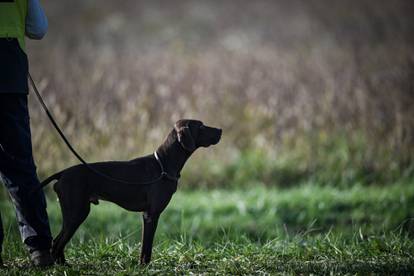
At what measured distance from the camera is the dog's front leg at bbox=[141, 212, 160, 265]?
4879 mm

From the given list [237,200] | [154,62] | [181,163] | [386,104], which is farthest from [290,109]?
[181,163]

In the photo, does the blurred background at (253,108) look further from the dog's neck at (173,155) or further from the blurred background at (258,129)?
the dog's neck at (173,155)

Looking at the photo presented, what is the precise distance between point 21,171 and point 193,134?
1187 mm

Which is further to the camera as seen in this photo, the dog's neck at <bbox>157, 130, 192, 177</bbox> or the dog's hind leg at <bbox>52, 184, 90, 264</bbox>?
the dog's neck at <bbox>157, 130, 192, 177</bbox>

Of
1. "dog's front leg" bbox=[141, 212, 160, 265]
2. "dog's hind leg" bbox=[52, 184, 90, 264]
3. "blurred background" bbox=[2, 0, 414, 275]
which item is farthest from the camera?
"blurred background" bbox=[2, 0, 414, 275]

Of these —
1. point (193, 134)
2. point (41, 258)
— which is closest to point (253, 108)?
point (193, 134)

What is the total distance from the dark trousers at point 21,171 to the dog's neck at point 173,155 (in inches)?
34.7

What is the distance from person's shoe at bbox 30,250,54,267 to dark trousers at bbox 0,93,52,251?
0.13 ft

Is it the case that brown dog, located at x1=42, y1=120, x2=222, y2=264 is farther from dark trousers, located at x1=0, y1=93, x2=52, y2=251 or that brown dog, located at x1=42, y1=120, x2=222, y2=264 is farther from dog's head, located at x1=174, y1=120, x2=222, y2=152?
dark trousers, located at x1=0, y1=93, x2=52, y2=251

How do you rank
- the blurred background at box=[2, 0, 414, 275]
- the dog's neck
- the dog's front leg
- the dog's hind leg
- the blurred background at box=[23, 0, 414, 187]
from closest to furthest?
the dog's hind leg, the dog's front leg, the dog's neck, the blurred background at box=[2, 0, 414, 275], the blurred background at box=[23, 0, 414, 187]

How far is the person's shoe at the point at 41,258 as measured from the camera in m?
4.95

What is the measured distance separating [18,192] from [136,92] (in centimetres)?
791

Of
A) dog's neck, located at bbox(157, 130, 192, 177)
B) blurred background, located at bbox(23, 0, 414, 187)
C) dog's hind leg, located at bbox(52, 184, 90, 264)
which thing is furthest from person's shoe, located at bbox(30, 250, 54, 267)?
blurred background, located at bbox(23, 0, 414, 187)

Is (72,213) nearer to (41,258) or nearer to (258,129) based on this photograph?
(41,258)
